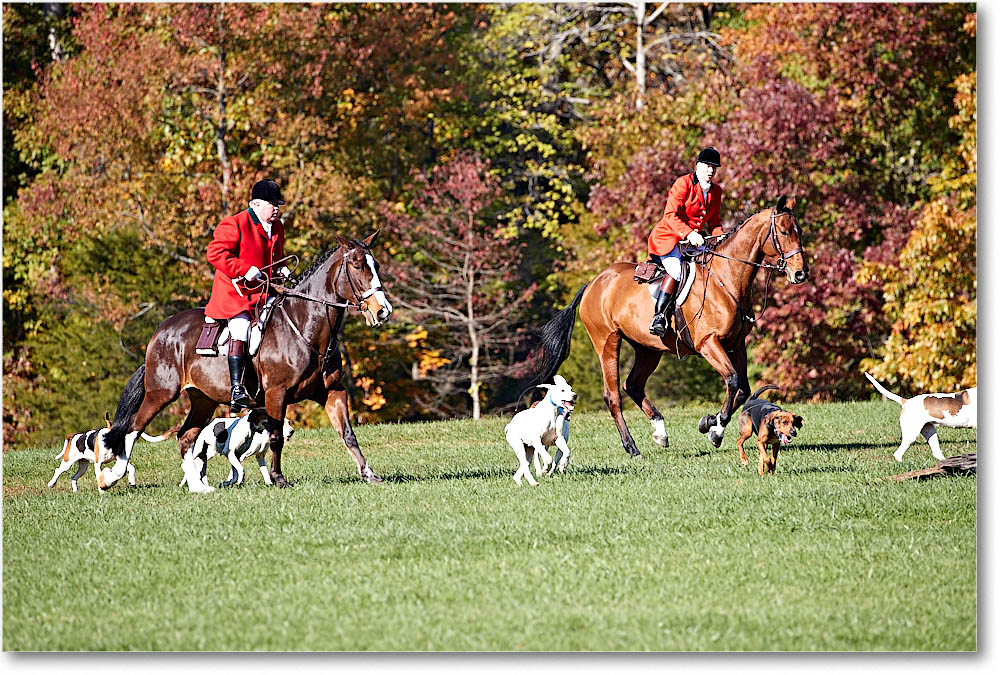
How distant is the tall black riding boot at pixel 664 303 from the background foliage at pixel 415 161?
21.3ft

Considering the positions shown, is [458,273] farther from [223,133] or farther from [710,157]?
[710,157]

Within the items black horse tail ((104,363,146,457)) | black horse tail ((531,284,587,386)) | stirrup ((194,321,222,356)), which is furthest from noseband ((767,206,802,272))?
black horse tail ((104,363,146,457))

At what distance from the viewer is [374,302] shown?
922 cm

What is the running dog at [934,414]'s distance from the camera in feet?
32.2

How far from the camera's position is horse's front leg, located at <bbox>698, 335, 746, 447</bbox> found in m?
10.6

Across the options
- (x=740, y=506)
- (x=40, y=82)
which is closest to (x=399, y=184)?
(x=40, y=82)

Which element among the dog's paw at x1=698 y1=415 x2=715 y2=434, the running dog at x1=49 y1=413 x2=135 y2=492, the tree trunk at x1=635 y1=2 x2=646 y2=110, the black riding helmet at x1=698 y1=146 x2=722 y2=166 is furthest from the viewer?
the tree trunk at x1=635 y1=2 x2=646 y2=110

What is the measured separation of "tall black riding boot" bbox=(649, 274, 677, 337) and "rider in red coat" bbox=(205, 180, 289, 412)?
3416 mm

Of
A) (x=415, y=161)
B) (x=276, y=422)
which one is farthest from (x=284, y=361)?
(x=415, y=161)

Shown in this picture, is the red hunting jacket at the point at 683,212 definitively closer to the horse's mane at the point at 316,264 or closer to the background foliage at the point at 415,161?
the horse's mane at the point at 316,264

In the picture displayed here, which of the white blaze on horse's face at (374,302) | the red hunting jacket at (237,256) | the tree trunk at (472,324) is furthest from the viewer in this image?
the tree trunk at (472,324)

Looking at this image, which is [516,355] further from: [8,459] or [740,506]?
[740,506]

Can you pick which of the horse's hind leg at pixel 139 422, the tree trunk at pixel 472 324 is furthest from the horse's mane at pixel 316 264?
the tree trunk at pixel 472 324

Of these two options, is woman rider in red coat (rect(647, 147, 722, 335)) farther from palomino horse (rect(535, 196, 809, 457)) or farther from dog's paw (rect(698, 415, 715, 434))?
dog's paw (rect(698, 415, 715, 434))
